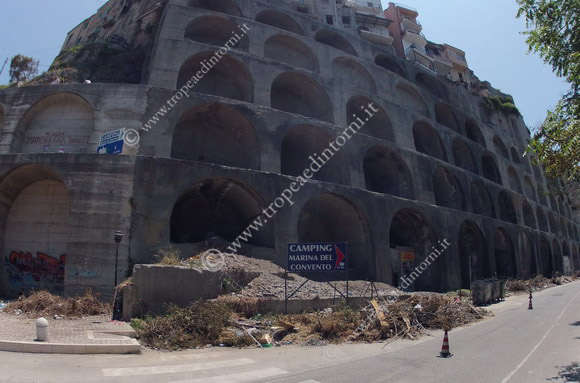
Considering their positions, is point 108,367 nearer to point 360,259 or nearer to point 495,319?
point 495,319

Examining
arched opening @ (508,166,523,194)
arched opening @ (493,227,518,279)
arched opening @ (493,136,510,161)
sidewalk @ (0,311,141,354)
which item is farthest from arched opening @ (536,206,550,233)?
sidewalk @ (0,311,141,354)

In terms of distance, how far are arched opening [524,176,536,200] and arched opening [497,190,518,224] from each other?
9024 millimetres

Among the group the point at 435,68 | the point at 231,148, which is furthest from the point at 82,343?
the point at 435,68

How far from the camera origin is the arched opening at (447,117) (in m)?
39.3

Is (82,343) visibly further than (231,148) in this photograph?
No

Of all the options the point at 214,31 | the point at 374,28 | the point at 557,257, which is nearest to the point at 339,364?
the point at 214,31

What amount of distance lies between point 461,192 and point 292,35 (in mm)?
19110

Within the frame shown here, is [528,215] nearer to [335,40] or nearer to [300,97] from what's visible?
[335,40]

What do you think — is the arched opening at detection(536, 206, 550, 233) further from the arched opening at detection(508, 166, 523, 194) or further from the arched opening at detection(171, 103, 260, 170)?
the arched opening at detection(171, 103, 260, 170)

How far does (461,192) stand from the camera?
33.2 metres

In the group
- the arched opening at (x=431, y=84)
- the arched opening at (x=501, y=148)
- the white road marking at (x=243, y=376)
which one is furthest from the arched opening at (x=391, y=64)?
the white road marking at (x=243, y=376)

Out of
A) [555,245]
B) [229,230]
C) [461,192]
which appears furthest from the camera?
[555,245]

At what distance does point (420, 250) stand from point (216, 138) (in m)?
16.3

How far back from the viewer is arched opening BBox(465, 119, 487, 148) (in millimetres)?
41719
